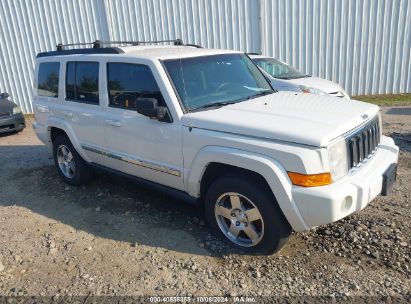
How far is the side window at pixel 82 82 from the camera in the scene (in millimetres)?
4633

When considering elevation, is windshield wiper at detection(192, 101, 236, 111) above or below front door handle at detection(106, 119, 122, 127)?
above

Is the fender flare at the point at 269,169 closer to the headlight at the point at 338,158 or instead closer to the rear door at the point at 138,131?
the headlight at the point at 338,158

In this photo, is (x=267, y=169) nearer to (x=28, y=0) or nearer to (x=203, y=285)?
(x=203, y=285)

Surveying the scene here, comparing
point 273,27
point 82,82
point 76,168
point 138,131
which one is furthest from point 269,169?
point 273,27

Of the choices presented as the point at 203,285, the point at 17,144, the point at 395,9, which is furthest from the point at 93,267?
the point at 395,9

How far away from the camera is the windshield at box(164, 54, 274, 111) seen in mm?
3803

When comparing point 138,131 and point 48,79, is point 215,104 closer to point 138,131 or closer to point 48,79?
point 138,131

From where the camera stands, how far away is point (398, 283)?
301 cm

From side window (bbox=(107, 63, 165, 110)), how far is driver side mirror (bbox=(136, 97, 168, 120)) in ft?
0.49

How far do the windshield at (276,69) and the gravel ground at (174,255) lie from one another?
14.4 ft

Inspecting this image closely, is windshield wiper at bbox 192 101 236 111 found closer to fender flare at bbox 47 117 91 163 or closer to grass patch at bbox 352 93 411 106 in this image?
fender flare at bbox 47 117 91 163

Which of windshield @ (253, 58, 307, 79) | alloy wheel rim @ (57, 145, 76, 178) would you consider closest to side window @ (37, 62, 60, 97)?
alloy wheel rim @ (57, 145, 76, 178)

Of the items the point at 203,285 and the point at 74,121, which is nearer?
the point at 203,285

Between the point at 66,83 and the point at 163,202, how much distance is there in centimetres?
212
